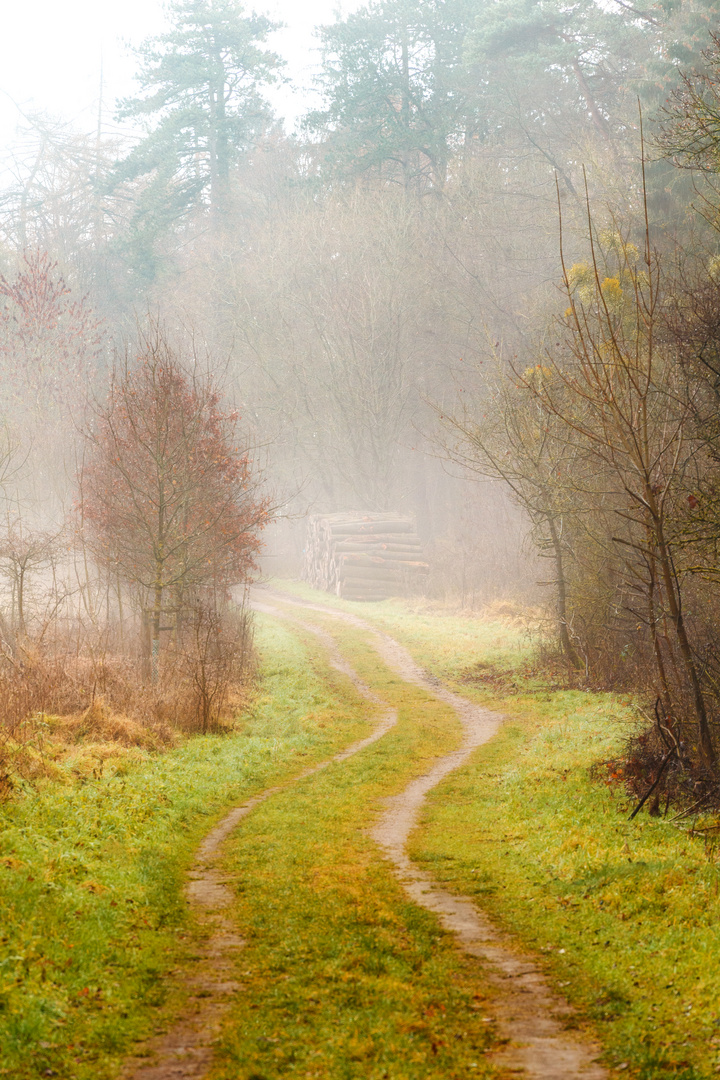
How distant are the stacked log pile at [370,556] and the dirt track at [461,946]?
76.7 ft

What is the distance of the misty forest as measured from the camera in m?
6.78

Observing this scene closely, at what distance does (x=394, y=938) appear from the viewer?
24.8 feet

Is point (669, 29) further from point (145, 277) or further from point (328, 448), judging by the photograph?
point (145, 277)

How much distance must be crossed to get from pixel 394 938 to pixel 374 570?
2855 centimetres

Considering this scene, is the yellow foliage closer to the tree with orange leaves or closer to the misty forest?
the misty forest

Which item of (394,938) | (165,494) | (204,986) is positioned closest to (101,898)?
(204,986)

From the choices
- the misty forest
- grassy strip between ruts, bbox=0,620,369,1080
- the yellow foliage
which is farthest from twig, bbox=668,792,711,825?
the yellow foliage

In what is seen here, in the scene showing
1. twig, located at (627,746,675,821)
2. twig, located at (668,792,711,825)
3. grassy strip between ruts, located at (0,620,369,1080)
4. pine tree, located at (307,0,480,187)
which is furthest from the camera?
pine tree, located at (307,0,480,187)

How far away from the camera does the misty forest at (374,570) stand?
267 inches

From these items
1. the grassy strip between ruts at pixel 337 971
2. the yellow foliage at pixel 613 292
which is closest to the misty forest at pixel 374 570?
the grassy strip between ruts at pixel 337 971

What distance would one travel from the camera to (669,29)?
28594mm

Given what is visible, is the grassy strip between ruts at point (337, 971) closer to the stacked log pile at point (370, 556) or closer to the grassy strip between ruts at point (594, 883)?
the grassy strip between ruts at point (594, 883)

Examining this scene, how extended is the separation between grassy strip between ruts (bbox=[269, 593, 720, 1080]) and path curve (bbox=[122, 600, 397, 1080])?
2.29 m

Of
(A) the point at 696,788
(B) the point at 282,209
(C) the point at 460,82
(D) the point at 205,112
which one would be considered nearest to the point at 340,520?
(B) the point at 282,209
